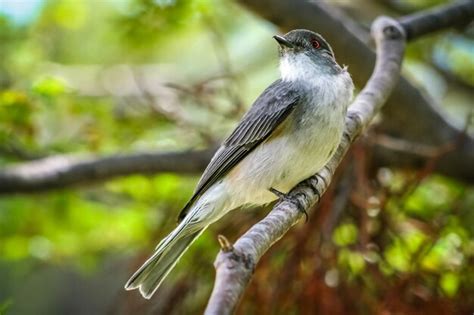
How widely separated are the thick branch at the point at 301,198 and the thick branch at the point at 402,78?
0.22 metres

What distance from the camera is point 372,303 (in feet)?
16.5

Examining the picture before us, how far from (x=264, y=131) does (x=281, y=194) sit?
1.08 ft

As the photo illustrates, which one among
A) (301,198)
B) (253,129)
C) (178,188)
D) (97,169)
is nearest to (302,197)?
(301,198)

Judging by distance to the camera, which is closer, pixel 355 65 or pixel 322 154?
pixel 322 154

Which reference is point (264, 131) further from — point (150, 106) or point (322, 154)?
point (150, 106)

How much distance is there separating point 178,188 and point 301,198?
8.99 ft

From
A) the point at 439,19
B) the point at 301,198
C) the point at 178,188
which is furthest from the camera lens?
the point at 178,188

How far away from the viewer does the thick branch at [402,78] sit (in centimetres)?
541

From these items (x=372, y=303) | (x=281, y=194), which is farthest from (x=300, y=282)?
(x=281, y=194)

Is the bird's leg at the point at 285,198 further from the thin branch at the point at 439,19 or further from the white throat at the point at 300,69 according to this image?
the thin branch at the point at 439,19

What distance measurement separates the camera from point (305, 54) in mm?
4715

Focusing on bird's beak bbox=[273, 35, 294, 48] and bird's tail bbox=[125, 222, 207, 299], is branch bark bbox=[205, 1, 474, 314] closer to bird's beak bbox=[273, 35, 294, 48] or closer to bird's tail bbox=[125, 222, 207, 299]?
bird's beak bbox=[273, 35, 294, 48]

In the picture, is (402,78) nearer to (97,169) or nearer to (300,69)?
(300,69)

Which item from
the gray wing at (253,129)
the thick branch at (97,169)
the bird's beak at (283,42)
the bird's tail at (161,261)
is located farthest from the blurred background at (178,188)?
the bird's beak at (283,42)
